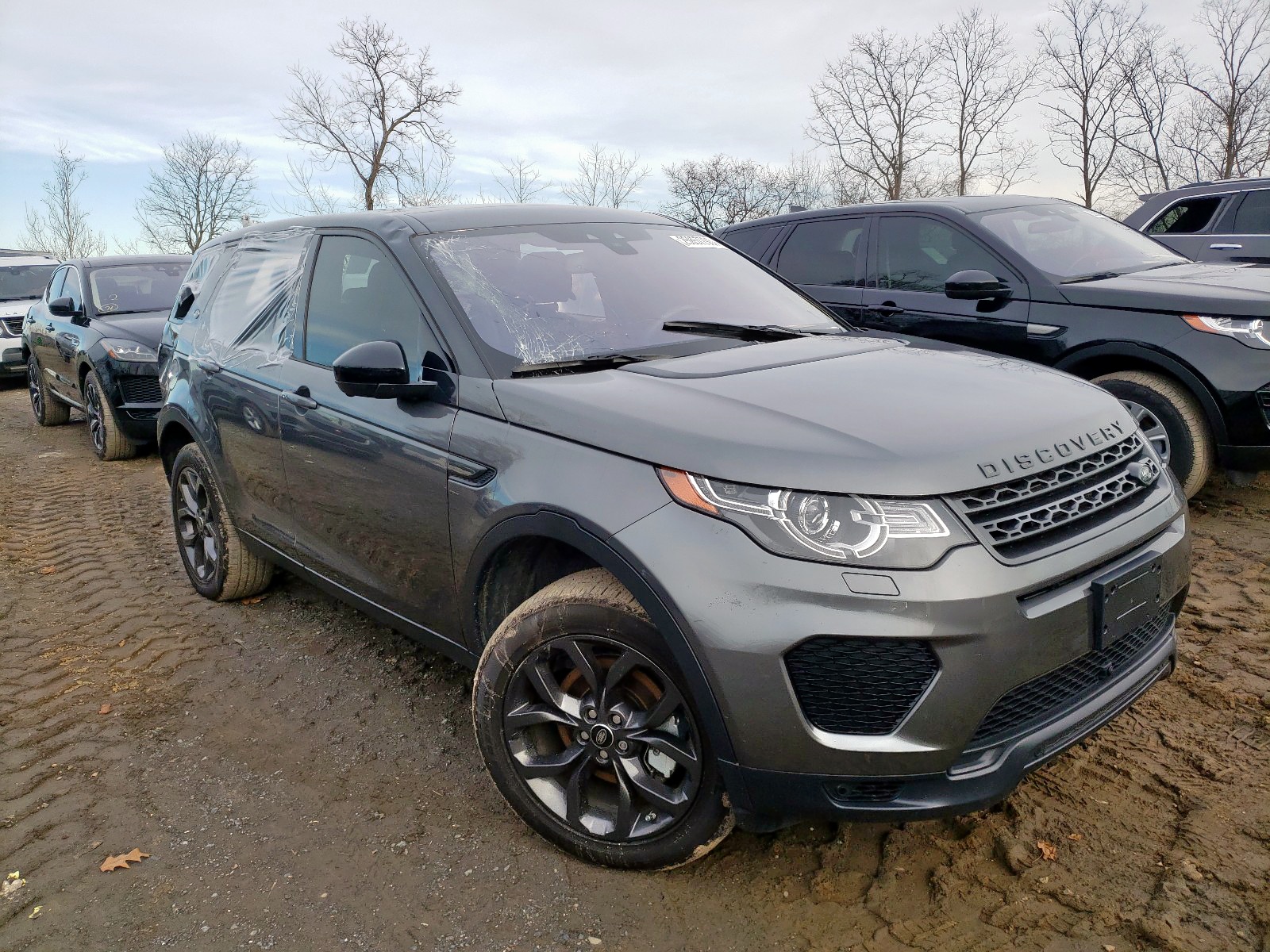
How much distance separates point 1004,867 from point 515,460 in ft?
5.54

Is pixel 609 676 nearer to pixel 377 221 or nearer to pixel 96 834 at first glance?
pixel 96 834

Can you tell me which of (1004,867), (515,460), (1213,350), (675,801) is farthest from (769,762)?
(1213,350)

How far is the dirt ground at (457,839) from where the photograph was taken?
7.49 ft

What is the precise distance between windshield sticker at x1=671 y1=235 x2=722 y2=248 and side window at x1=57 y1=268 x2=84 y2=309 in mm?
7852

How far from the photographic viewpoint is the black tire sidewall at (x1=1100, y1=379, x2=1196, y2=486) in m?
4.82

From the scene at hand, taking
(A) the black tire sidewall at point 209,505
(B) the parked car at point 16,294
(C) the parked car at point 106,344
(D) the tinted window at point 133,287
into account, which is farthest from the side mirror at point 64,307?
(B) the parked car at point 16,294

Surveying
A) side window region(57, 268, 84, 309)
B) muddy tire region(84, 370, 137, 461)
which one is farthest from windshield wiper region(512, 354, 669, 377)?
side window region(57, 268, 84, 309)

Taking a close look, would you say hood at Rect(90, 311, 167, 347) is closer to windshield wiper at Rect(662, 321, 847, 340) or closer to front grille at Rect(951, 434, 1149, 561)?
windshield wiper at Rect(662, 321, 847, 340)

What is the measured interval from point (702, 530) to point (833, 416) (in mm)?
462

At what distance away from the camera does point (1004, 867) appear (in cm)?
242

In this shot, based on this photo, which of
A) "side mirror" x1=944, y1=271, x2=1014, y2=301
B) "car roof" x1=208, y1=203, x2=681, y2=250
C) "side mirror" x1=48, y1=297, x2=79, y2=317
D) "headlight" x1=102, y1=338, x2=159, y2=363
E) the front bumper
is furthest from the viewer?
"side mirror" x1=48, y1=297, x2=79, y2=317

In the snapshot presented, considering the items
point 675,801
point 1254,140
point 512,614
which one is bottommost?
point 675,801

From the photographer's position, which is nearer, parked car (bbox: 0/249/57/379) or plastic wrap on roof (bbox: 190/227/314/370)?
plastic wrap on roof (bbox: 190/227/314/370)

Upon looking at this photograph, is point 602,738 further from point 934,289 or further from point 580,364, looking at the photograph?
point 934,289
